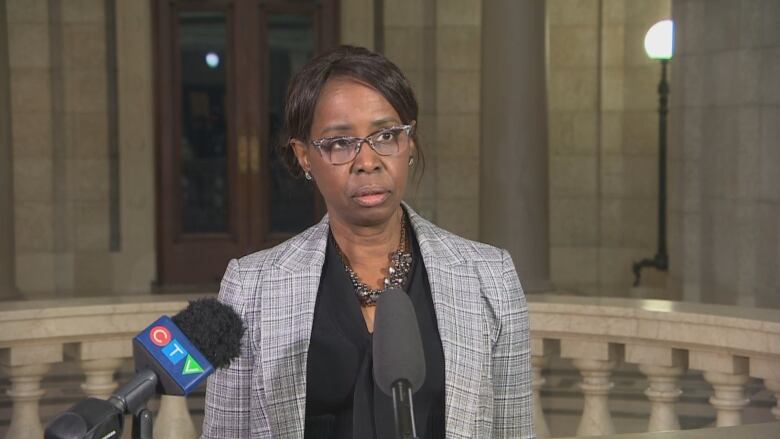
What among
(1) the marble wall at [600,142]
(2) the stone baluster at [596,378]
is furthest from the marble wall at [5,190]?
(2) the stone baluster at [596,378]

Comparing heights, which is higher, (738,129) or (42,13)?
(42,13)

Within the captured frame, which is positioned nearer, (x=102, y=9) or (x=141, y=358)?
(x=141, y=358)

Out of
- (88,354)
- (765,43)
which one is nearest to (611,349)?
(88,354)

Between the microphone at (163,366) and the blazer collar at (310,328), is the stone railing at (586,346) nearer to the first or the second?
the blazer collar at (310,328)

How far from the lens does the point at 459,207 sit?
13859mm

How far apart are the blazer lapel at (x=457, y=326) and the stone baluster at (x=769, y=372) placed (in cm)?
283

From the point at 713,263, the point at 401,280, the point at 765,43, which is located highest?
the point at 765,43

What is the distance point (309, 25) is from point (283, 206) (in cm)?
194

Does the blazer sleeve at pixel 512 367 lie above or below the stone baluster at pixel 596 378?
above

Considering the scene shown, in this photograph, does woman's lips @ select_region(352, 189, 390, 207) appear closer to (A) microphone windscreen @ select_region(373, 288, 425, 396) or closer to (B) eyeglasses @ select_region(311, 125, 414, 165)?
(B) eyeglasses @ select_region(311, 125, 414, 165)

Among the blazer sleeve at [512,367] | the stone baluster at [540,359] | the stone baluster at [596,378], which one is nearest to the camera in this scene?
the blazer sleeve at [512,367]

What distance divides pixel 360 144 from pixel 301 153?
0.63 feet

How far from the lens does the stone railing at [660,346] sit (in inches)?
197

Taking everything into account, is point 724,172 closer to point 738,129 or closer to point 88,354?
point 738,129
